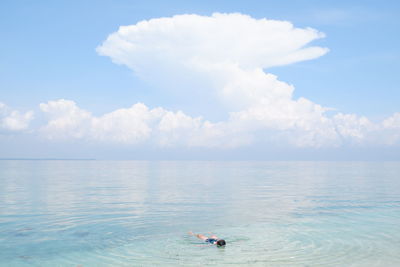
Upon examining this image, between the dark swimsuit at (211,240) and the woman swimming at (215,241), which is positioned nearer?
the woman swimming at (215,241)

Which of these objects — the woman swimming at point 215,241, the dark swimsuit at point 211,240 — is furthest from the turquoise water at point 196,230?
the dark swimsuit at point 211,240

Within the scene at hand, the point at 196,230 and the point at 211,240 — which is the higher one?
the point at 211,240

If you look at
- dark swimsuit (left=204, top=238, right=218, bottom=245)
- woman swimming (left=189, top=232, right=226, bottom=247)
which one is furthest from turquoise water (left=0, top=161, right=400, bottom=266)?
dark swimsuit (left=204, top=238, right=218, bottom=245)

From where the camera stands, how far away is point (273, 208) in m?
44.0

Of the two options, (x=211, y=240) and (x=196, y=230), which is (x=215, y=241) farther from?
(x=196, y=230)

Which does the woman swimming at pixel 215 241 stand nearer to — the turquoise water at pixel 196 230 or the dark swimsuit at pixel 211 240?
the dark swimsuit at pixel 211 240

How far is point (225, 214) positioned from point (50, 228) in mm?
18245

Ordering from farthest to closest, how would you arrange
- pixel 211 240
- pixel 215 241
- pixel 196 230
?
pixel 196 230
pixel 211 240
pixel 215 241

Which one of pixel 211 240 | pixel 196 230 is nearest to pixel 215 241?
pixel 211 240

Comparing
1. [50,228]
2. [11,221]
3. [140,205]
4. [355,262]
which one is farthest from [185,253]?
[140,205]

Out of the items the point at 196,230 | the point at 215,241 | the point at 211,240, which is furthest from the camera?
the point at 196,230

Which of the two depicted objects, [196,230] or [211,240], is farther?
[196,230]

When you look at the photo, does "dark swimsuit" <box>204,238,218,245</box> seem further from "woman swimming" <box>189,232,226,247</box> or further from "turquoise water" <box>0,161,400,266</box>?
"turquoise water" <box>0,161,400,266</box>

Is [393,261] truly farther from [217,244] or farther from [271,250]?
[217,244]
